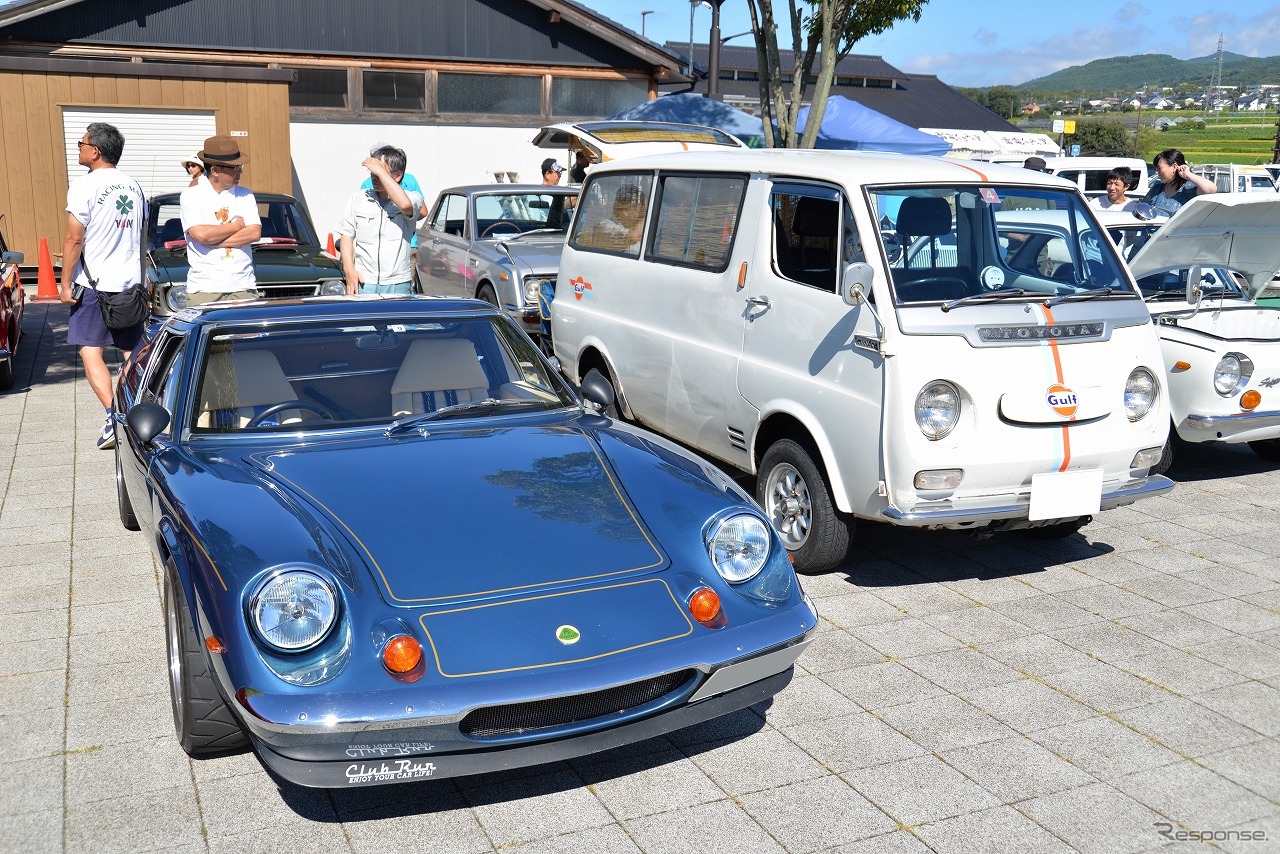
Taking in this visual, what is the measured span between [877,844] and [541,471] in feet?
5.47

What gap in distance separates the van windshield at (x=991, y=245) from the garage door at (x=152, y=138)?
13.8 m

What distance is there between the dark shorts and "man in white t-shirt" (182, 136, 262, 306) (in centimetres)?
64

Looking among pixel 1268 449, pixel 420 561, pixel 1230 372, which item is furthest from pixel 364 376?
pixel 1268 449

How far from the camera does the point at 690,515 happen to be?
3.89m

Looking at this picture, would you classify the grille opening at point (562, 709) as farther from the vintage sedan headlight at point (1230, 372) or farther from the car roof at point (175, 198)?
the car roof at point (175, 198)

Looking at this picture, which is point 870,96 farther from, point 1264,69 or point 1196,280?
point 1264,69

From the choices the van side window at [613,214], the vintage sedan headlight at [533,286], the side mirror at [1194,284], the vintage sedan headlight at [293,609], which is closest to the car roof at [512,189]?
the vintage sedan headlight at [533,286]

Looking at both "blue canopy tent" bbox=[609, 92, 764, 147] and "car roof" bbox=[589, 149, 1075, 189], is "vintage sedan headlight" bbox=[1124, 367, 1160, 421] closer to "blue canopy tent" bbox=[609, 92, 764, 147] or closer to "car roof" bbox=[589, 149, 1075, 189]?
"car roof" bbox=[589, 149, 1075, 189]

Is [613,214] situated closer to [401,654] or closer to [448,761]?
[401,654]

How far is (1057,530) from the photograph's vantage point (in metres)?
6.16

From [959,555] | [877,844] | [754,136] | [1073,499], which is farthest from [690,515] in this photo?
[754,136]

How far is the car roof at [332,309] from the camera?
4660 mm

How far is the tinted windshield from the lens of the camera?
1162 centimetres

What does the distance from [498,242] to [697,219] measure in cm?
492
